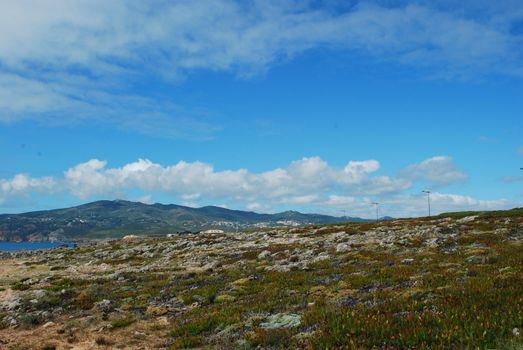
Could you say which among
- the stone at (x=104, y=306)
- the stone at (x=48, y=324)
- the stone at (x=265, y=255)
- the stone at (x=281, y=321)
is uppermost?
the stone at (x=265, y=255)

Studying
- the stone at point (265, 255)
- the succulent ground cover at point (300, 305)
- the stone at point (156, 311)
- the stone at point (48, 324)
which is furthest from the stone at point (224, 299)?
the stone at point (265, 255)

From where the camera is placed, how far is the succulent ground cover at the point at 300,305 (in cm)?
1317

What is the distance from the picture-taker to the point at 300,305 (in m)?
20.2

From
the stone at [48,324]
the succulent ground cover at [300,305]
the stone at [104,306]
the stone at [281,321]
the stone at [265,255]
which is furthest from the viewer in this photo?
the stone at [265,255]

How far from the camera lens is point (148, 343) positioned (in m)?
17.2

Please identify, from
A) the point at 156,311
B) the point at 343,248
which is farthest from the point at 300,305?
the point at 343,248

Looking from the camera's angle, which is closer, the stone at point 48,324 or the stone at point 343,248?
the stone at point 48,324

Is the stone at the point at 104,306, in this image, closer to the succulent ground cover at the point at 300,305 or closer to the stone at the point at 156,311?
the succulent ground cover at the point at 300,305

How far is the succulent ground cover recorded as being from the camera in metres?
13.2

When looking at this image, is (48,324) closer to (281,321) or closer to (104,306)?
(104,306)

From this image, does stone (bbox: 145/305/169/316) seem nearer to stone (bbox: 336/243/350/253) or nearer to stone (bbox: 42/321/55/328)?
stone (bbox: 42/321/55/328)

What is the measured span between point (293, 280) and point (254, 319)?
9539 millimetres

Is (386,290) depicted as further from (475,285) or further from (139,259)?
(139,259)

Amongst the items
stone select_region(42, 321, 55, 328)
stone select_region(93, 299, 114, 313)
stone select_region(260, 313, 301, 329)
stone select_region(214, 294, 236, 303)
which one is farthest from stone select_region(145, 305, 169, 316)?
stone select_region(260, 313, 301, 329)
